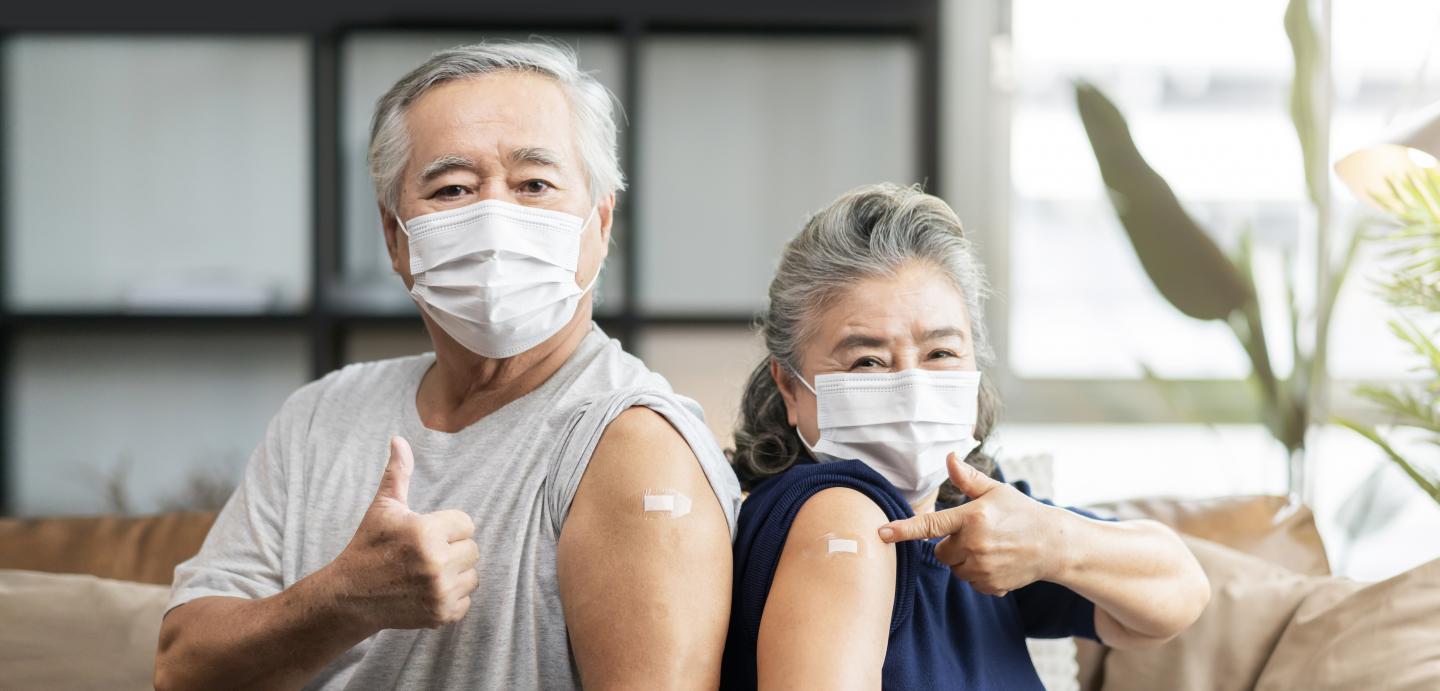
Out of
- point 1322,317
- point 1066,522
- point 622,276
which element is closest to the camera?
point 1066,522

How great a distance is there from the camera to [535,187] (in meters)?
1.35

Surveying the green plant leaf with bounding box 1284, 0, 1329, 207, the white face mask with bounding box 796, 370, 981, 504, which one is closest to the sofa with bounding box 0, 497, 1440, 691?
the white face mask with bounding box 796, 370, 981, 504

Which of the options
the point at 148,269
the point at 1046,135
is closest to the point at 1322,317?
the point at 1046,135

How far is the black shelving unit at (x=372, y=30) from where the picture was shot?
3285mm

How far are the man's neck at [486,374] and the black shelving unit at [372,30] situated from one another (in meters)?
1.88

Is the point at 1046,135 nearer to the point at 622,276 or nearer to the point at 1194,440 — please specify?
the point at 1194,440

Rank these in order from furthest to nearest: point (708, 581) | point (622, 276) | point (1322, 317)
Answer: point (622, 276), point (1322, 317), point (708, 581)

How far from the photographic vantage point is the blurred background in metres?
3.32

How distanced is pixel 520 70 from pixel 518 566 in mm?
546

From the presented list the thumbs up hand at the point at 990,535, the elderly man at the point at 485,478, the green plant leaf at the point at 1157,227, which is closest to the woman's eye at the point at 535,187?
the elderly man at the point at 485,478

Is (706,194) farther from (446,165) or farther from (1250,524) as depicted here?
(446,165)

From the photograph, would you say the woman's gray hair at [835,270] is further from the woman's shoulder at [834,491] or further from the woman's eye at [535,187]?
the woman's eye at [535,187]

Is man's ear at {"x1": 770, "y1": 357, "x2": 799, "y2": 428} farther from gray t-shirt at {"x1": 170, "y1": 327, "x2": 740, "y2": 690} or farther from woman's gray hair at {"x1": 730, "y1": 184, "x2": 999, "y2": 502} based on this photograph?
gray t-shirt at {"x1": 170, "y1": 327, "x2": 740, "y2": 690}

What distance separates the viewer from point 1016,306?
139 inches
